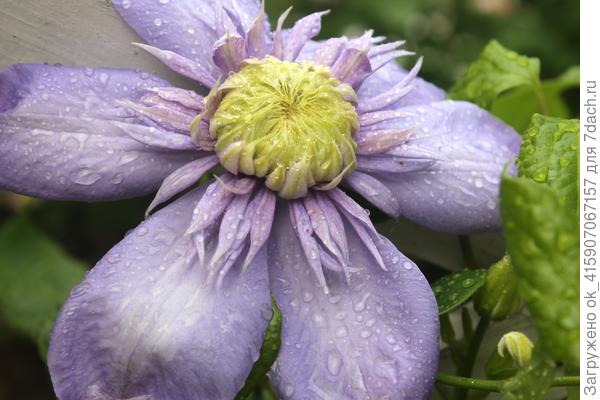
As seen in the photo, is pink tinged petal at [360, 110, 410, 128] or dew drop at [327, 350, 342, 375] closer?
dew drop at [327, 350, 342, 375]

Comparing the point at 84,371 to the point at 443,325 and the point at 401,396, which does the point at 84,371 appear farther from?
the point at 443,325

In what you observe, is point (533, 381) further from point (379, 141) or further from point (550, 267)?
point (379, 141)

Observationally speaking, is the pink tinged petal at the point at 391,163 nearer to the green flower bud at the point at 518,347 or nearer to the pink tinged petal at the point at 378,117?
the pink tinged petal at the point at 378,117

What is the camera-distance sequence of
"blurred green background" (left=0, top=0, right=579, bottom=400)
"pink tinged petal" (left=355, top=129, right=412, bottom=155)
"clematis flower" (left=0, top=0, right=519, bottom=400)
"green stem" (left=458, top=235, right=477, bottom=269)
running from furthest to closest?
"blurred green background" (left=0, top=0, right=579, bottom=400) < "green stem" (left=458, top=235, right=477, bottom=269) < "pink tinged petal" (left=355, top=129, right=412, bottom=155) < "clematis flower" (left=0, top=0, right=519, bottom=400)

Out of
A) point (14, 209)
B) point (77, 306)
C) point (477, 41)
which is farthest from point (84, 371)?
point (477, 41)

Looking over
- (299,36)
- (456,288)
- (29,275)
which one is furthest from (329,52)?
(29,275)

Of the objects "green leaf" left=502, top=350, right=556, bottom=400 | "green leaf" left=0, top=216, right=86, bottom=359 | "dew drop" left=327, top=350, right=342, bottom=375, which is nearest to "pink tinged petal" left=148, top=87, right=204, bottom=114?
"dew drop" left=327, top=350, right=342, bottom=375

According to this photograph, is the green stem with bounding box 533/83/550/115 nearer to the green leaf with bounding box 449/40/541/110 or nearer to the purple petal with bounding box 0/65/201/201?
the green leaf with bounding box 449/40/541/110
